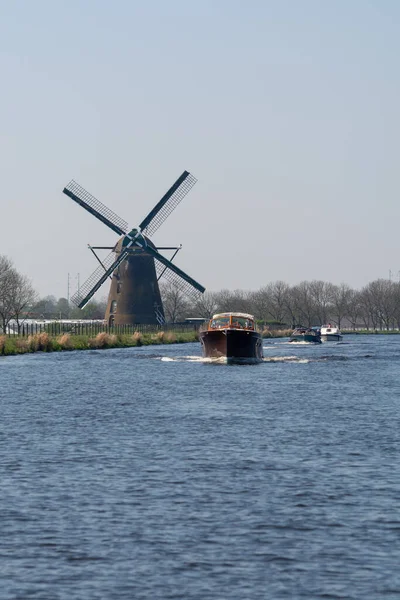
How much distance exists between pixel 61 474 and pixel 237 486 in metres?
3.52

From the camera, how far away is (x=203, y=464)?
71.5ft

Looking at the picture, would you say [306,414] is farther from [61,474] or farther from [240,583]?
[240,583]

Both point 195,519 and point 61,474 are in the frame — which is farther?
point 61,474

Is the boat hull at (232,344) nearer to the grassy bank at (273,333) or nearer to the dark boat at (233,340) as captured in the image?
the dark boat at (233,340)

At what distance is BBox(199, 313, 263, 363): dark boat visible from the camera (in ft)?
217

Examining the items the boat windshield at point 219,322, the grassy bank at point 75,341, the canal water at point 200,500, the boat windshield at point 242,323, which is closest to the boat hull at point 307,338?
the grassy bank at point 75,341

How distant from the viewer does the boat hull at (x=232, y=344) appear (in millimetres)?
66000

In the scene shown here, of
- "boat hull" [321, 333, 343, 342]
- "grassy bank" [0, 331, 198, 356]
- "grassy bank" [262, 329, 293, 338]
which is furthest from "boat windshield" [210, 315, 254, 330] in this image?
"grassy bank" [262, 329, 293, 338]

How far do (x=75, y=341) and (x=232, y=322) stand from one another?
32.5 m

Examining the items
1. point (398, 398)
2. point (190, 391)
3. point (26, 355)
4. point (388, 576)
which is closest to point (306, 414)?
point (398, 398)

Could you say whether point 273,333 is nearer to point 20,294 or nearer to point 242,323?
point 20,294

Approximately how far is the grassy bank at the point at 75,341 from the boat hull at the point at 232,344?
18.8 m

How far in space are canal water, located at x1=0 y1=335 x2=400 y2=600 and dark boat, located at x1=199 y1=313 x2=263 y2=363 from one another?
27.8 m

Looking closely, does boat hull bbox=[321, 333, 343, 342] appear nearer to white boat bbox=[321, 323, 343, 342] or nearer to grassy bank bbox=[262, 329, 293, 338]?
white boat bbox=[321, 323, 343, 342]
